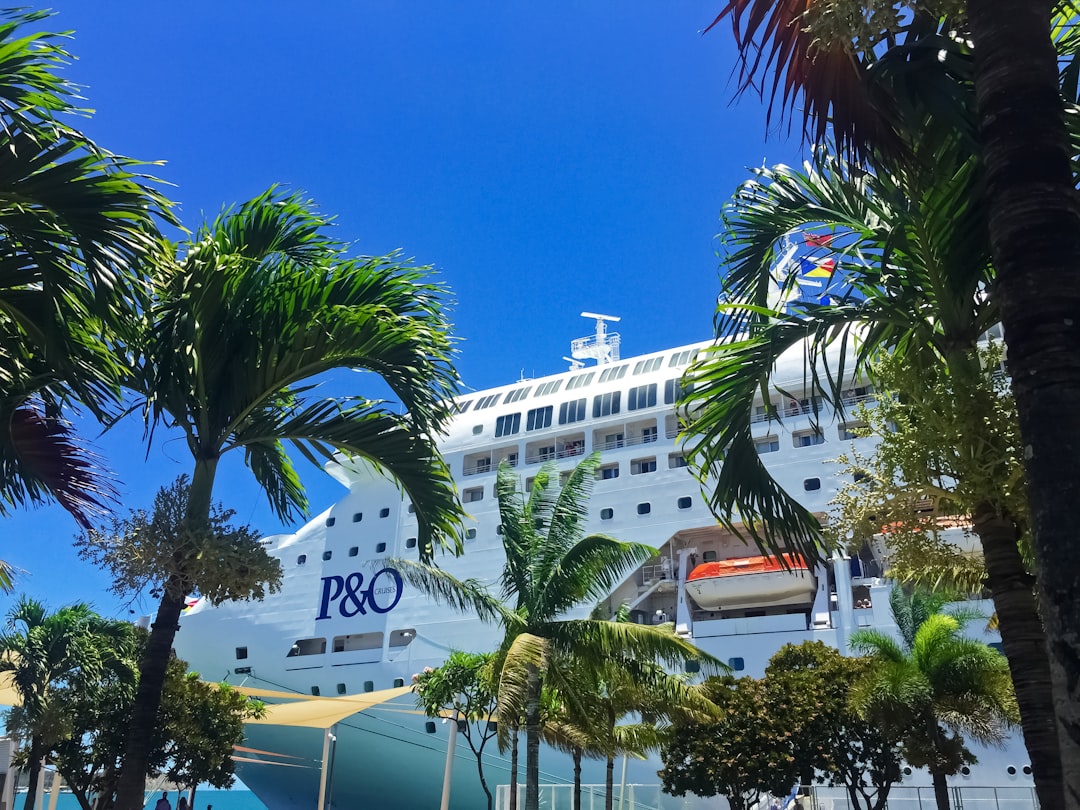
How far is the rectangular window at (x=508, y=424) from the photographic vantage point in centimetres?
2956

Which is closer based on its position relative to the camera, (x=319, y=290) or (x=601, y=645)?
(x=319, y=290)

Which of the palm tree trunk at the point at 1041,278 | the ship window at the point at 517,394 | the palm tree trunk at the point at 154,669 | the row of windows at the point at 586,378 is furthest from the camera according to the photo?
the ship window at the point at 517,394

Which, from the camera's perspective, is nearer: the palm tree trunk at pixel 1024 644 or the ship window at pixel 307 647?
the palm tree trunk at pixel 1024 644

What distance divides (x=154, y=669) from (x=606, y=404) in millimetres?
21925

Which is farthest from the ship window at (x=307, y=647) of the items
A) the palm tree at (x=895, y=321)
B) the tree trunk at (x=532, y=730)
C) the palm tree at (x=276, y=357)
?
the palm tree at (x=895, y=321)

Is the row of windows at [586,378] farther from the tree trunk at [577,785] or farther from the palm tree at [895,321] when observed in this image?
the palm tree at [895,321]

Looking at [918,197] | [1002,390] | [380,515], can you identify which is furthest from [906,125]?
[380,515]

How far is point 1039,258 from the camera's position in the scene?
10.3 ft

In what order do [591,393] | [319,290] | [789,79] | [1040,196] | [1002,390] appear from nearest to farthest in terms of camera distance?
[1040,196] → [789,79] → [1002,390] → [319,290] → [591,393]

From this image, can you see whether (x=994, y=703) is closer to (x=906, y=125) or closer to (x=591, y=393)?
(x=906, y=125)

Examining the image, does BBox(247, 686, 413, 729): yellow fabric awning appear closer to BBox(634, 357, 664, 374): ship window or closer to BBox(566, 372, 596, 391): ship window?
BBox(634, 357, 664, 374): ship window

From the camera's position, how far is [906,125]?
4.22m

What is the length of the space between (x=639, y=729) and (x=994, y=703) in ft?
20.3

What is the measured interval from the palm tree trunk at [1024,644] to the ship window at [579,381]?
81.1 feet
